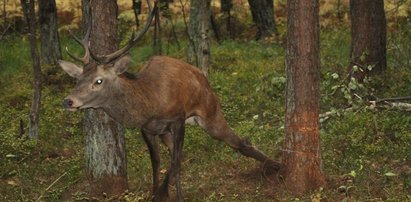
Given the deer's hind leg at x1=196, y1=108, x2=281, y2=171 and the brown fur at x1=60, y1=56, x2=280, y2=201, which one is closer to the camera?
the brown fur at x1=60, y1=56, x2=280, y2=201

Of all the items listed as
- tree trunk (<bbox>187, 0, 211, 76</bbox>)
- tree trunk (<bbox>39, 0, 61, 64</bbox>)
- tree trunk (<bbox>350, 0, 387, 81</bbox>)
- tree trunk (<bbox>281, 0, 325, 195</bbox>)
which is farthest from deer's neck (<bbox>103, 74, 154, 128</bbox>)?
tree trunk (<bbox>39, 0, 61, 64</bbox>)

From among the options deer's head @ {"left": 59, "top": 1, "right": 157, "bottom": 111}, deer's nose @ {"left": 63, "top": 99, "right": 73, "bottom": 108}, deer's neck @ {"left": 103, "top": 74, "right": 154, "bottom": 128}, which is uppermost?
deer's head @ {"left": 59, "top": 1, "right": 157, "bottom": 111}

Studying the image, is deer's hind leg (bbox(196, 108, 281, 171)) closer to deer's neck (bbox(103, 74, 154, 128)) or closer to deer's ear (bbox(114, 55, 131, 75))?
deer's neck (bbox(103, 74, 154, 128))

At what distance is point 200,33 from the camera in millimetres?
14820

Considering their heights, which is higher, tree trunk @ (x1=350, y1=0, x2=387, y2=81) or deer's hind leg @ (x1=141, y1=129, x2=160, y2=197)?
tree trunk @ (x1=350, y1=0, x2=387, y2=81)

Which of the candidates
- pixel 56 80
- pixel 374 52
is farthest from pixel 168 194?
pixel 56 80

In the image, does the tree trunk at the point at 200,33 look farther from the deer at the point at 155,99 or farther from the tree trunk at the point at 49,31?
the deer at the point at 155,99

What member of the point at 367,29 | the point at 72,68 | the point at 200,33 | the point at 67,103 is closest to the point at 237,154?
the point at 72,68

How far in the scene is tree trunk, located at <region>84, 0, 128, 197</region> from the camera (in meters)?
8.31

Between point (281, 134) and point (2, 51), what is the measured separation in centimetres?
1119

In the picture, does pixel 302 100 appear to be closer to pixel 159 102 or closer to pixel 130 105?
pixel 159 102

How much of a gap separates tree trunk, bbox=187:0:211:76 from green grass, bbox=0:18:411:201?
46cm

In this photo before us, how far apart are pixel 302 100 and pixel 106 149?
106 inches

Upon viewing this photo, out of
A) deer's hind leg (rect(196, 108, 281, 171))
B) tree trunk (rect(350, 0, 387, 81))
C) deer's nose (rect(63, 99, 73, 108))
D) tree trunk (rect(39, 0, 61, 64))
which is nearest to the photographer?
deer's nose (rect(63, 99, 73, 108))
